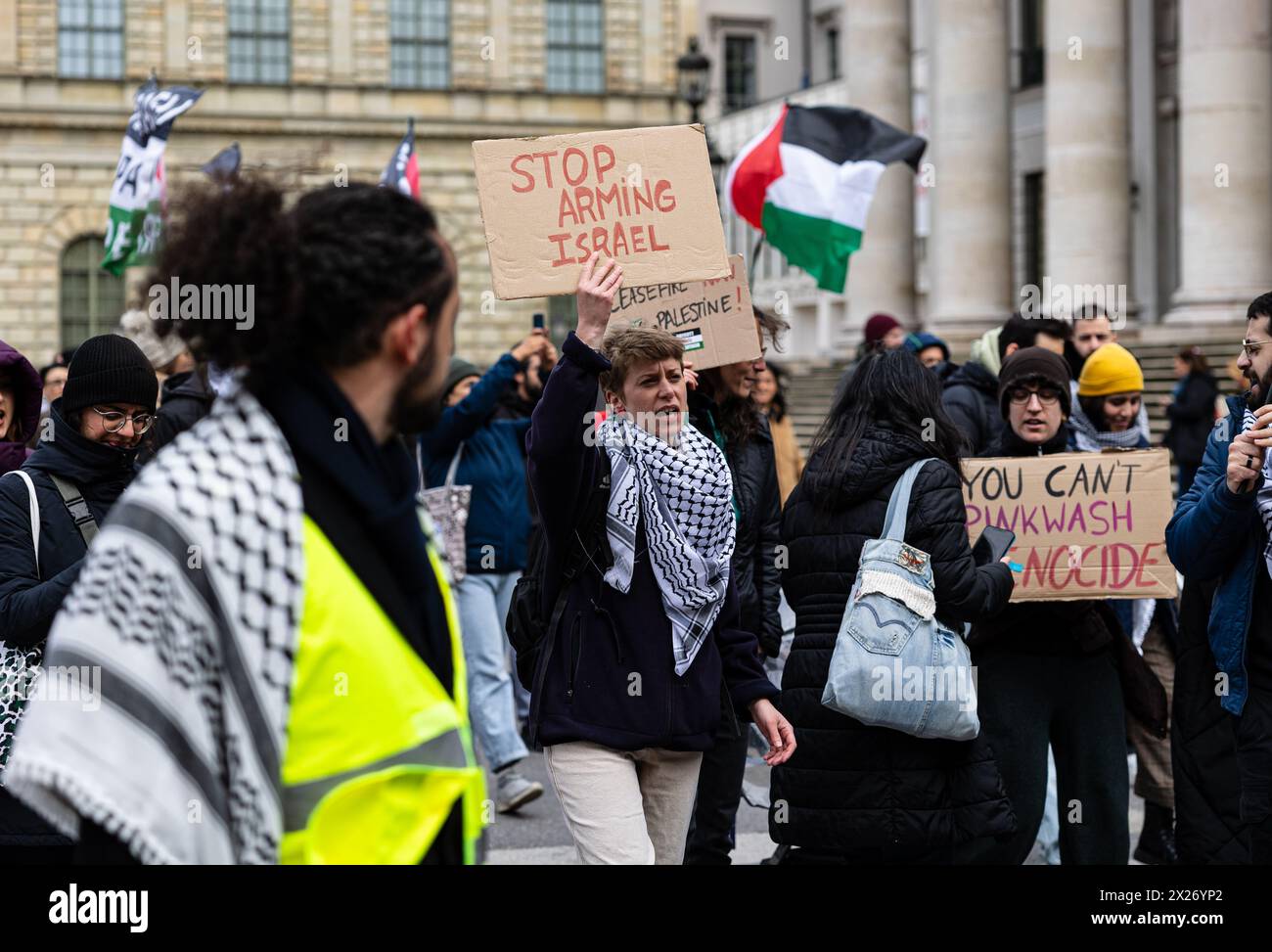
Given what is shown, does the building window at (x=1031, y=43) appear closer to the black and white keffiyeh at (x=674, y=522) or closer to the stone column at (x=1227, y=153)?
the stone column at (x=1227, y=153)

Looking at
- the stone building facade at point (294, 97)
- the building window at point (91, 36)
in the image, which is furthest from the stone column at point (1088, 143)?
the building window at point (91, 36)

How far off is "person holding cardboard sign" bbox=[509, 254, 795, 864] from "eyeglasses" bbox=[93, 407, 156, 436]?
113 cm

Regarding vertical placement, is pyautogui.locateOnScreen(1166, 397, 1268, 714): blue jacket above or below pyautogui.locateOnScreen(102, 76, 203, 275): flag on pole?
below

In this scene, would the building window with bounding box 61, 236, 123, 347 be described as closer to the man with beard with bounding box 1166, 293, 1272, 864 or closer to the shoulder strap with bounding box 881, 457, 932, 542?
the shoulder strap with bounding box 881, 457, 932, 542

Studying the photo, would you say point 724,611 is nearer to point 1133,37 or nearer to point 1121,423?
point 1121,423

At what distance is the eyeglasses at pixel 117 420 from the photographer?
4.75 meters

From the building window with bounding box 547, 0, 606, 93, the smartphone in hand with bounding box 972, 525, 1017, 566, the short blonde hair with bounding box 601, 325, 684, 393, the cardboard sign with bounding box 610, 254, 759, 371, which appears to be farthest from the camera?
the building window with bounding box 547, 0, 606, 93

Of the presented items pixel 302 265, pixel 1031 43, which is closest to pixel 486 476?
pixel 302 265

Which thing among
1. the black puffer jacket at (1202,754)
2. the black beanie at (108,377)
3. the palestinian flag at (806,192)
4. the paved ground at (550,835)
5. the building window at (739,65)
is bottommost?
the paved ground at (550,835)

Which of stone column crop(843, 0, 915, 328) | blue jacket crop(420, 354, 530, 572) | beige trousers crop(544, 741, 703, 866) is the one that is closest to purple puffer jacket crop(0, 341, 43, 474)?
beige trousers crop(544, 741, 703, 866)

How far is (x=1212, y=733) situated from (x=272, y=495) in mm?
4065

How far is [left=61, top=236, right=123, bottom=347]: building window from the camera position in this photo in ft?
133

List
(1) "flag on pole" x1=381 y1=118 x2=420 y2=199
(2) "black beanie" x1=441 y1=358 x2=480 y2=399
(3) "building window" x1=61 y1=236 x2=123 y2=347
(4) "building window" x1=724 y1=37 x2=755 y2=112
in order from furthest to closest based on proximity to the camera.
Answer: (4) "building window" x1=724 y1=37 x2=755 y2=112 → (3) "building window" x1=61 y1=236 x2=123 y2=347 → (1) "flag on pole" x1=381 y1=118 x2=420 y2=199 → (2) "black beanie" x1=441 y1=358 x2=480 y2=399

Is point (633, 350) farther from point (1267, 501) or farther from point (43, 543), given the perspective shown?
point (1267, 501)
